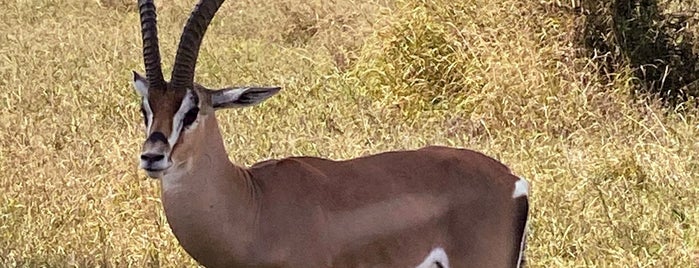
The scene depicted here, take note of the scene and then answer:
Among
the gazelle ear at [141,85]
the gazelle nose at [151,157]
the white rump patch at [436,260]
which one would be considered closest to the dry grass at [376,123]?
the white rump patch at [436,260]

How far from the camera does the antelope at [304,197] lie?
4094mm

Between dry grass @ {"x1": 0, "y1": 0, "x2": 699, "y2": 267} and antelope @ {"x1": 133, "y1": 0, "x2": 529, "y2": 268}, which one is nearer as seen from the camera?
antelope @ {"x1": 133, "y1": 0, "x2": 529, "y2": 268}

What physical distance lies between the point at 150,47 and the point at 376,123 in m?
4.87

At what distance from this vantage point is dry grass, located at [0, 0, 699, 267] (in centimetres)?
608

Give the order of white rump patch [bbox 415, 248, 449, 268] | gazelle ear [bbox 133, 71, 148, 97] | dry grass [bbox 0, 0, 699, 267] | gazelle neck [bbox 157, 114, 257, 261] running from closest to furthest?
gazelle neck [bbox 157, 114, 257, 261] → gazelle ear [bbox 133, 71, 148, 97] → white rump patch [bbox 415, 248, 449, 268] → dry grass [bbox 0, 0, 699, 267]

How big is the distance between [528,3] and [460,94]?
2.84 ft

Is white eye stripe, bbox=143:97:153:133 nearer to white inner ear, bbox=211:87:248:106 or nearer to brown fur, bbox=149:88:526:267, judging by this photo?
brown fur, bbox=149:88:526:267

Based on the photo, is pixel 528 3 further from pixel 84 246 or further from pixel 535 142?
pixel 84 246

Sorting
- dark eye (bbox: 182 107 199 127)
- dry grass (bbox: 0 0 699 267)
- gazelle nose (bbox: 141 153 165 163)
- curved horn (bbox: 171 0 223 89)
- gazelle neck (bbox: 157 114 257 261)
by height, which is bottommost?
dry grass (bbox: 0 0 699 267)

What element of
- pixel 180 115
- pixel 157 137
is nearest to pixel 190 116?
pixel 180 115

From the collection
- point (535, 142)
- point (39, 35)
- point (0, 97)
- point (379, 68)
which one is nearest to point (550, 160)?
point (535, 142)

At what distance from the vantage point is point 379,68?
10.5 metres

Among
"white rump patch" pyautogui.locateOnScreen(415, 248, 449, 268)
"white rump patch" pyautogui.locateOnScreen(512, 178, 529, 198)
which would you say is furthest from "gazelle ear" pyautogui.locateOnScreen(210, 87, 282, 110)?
"white rump patch" pyautogui.locateOnScreen(512, 178, 529, 198)

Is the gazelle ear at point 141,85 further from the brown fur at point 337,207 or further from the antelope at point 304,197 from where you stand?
the brown fur at point 337,207
